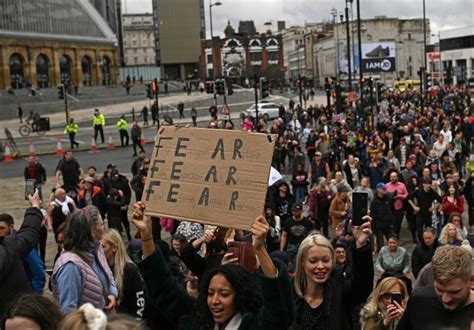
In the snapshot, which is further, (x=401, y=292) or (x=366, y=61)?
(x=366, y=61)

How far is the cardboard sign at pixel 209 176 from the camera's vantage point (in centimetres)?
473

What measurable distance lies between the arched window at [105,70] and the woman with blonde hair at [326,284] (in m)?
84.9

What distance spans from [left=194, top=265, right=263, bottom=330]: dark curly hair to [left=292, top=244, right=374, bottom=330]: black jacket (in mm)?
535

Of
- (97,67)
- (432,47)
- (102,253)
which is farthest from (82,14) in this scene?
(102,253)

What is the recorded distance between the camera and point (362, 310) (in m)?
5.20

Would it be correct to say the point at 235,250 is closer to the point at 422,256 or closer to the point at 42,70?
the point at 422,256

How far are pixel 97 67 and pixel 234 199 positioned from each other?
8402 cm

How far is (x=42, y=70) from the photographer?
78.6 meters

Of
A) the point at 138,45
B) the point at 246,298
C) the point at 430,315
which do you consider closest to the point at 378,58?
the point at 430,315

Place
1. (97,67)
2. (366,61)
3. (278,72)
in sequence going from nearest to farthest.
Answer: (366,61) → (97,67) → (278,72)

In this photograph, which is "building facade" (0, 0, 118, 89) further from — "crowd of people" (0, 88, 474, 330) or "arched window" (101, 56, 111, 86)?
"crowd of people" (0, 88, 474, 330)

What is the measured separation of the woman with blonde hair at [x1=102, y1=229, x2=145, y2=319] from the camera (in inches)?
217

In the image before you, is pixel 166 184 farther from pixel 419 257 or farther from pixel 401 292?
pixel 419 257

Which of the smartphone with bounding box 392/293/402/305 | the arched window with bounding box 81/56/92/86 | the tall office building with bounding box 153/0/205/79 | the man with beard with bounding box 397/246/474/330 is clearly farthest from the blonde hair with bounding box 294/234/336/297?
the tall office building with bounding box 153/0/205/79
